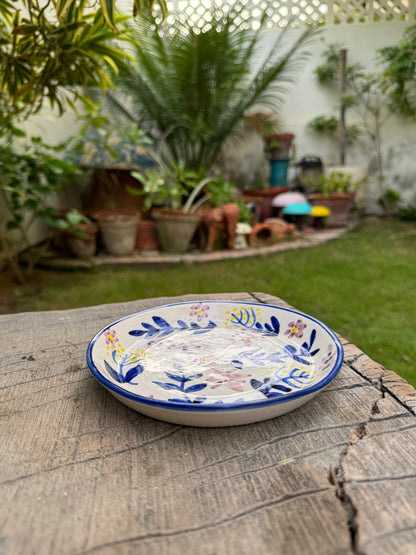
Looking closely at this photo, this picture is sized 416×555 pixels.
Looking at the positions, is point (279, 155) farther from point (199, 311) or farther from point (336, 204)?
point (199, 311)

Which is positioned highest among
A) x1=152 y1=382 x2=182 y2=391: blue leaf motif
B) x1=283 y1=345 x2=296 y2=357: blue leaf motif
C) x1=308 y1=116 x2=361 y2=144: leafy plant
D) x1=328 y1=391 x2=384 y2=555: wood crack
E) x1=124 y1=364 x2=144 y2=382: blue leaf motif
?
x1=308 y1=116 x2=361 y2=144: leafy plant

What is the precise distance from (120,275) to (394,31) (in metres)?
4.55

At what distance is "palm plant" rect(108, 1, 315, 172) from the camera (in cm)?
423

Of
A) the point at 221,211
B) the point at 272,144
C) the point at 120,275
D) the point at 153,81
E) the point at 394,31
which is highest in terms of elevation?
the point at 394,31

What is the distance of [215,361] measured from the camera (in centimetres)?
81

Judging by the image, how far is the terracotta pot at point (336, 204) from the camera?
4969mm

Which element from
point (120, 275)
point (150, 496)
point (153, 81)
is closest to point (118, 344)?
point (150, 496)

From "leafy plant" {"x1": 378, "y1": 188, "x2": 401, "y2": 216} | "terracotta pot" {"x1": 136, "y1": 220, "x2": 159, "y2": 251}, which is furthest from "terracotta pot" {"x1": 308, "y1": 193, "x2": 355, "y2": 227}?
"terracotta pot" {"x1": 136, "y1": 220, "x2": 159, "y2": 251}

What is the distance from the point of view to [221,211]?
4.16 m

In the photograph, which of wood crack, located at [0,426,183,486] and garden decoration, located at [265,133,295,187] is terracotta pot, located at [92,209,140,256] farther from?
wood crack, located at [0,426,183,486]

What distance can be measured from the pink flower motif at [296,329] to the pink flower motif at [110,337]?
36 cm

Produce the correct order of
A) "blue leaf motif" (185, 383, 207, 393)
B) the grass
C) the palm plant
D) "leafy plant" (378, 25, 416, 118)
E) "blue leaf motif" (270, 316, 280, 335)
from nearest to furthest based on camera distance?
"blue leaf motif" (185, 383, 207, 393), "blue leaf motif" (270, 316, 280, 335), the grass, "leafy plant" (378, 25, 416, 118), the palm plant

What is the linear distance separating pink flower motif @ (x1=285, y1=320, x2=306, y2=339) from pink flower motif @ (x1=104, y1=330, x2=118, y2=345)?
36cm

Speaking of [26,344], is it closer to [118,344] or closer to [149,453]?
[118,344]
